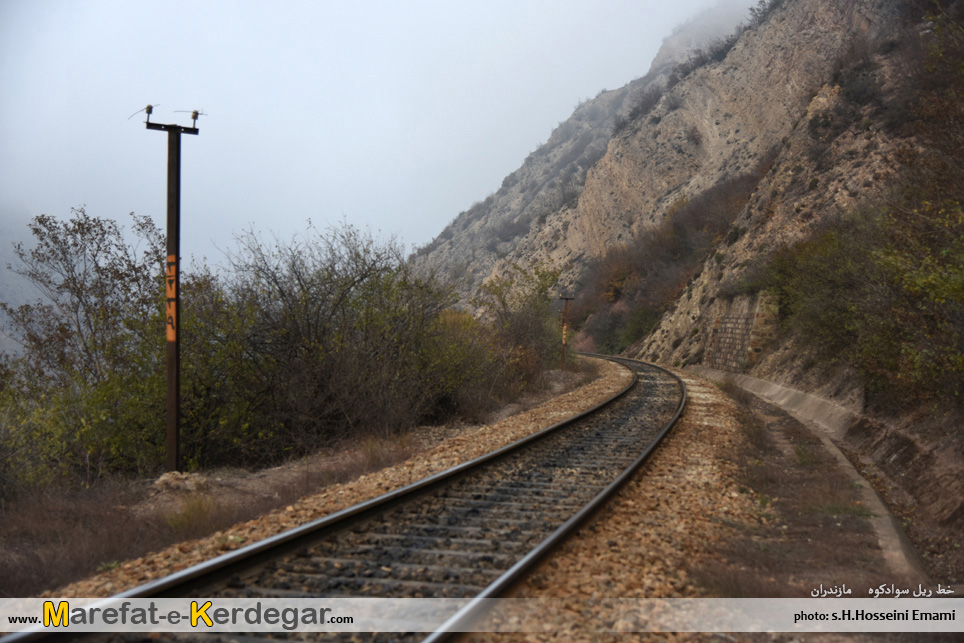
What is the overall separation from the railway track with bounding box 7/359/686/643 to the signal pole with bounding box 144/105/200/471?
4702mm

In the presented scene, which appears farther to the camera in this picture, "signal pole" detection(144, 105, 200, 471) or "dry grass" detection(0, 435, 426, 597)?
"signal pole" detection(144, 105, 200, 471)

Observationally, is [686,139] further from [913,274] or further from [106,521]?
[106,521]

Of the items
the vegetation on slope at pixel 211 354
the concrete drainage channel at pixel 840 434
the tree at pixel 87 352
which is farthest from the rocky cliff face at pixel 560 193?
the tree at pixel 87 352

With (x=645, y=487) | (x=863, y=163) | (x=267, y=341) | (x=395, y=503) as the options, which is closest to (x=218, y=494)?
(x=395, y=503)

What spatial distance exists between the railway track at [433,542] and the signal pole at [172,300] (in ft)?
15.4

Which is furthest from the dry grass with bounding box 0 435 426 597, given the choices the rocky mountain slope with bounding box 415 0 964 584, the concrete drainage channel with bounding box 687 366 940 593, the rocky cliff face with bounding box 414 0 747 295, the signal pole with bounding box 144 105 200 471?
the rocky cliff face with bounding box 414 0 747 295

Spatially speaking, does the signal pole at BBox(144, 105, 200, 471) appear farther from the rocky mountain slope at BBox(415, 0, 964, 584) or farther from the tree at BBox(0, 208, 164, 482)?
the rocky mountain slope at BBox(415, 0, 964, 584)

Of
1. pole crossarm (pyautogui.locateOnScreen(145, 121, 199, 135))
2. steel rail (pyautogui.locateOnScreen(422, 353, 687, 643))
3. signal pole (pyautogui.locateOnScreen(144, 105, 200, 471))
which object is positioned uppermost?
pole crossarm (pyautogui.locateOnScreen(145, 121, 199, 135))

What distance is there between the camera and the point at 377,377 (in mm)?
13227

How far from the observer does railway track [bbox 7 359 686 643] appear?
4598 mm

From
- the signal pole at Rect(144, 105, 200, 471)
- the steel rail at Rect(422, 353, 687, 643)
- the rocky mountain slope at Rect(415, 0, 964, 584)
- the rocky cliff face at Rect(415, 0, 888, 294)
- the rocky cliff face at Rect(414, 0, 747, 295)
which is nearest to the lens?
the steel rail at Rect(422, 353, 687, 643)

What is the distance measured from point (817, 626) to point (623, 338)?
156 feet

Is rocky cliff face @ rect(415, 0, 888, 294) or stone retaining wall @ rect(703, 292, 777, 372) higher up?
rocky cliff face @ rect(415, 0, 888, 294)

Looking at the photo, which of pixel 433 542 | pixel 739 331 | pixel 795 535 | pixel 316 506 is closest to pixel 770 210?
pixel 739 331
